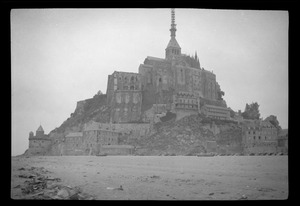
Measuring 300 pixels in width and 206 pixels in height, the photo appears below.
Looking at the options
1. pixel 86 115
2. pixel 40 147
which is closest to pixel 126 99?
pixel 86 115

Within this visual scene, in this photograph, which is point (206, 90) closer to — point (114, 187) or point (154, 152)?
point (154, 152)

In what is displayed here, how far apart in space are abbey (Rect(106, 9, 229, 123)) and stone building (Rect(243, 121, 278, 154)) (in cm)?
370

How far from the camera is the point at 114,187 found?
1085 cm

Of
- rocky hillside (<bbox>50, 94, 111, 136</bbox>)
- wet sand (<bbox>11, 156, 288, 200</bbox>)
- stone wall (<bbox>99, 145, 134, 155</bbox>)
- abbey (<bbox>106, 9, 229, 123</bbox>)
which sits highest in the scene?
abbey (<bbox>106, 9, 229, 123</bbox>)

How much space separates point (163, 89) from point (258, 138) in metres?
13.9

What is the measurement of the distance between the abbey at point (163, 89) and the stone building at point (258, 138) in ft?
12.1

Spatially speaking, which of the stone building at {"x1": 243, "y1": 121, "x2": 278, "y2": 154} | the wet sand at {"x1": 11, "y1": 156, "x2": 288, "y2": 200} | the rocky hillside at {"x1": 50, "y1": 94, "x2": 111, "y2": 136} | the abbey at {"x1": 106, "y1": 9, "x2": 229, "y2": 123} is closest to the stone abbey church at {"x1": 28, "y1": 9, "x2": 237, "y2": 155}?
the abbey at {"x1": 106, "y1": 9, "x2": 229, "y2": 123}

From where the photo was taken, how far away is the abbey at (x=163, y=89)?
2969 centimetres

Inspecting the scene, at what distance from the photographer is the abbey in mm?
29688

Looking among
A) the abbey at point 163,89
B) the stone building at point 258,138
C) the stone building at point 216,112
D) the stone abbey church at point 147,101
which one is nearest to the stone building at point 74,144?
the stone abbey church at point 147,101

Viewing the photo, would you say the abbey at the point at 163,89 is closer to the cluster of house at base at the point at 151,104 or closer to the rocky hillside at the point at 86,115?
the cluster of house at base at the point at 151,104

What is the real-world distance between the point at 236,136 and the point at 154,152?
22.7ft

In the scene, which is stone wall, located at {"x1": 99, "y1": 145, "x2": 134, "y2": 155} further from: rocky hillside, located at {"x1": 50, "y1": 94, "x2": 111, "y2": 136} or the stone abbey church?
rocky hillside, located at {"x1": 50, "y1": 94, "x2": 111, "y2": 136}
